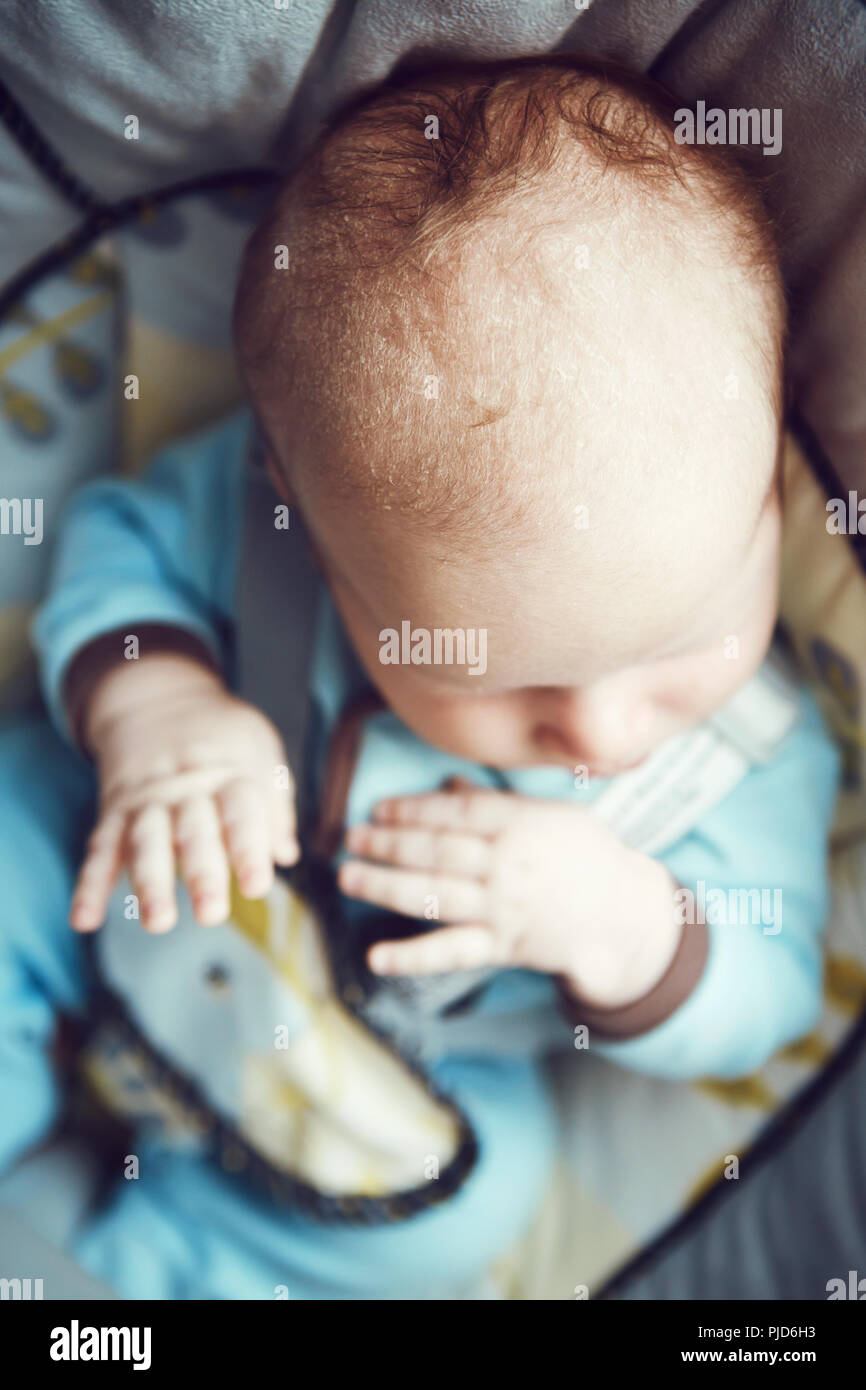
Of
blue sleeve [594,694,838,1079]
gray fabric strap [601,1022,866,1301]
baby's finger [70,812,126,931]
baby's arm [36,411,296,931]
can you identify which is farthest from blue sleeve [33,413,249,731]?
gray fabric strap [601,1022,866,1301]

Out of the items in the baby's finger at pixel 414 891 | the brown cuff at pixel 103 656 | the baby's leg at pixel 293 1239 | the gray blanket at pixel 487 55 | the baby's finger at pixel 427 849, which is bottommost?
the baby's leg at pixel 293 1239

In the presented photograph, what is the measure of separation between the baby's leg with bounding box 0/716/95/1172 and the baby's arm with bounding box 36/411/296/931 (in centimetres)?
7

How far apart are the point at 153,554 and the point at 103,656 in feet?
0.37

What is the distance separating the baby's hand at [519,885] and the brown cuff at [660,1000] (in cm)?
1

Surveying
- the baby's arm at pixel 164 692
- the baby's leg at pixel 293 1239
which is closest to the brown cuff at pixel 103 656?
the baby's arm at pixel 164 692

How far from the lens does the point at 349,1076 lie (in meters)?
0.69

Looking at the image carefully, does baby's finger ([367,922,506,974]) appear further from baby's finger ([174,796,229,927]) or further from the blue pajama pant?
the blue pajama pant

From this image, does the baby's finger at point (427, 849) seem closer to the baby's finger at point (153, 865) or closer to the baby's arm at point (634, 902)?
the baby's arm at point (634, 902)

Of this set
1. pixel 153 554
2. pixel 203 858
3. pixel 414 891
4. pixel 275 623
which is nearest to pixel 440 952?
pixel 414 891

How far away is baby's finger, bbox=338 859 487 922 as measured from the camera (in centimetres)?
58

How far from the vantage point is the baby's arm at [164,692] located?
1.91 feet

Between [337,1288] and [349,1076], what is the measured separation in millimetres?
169
